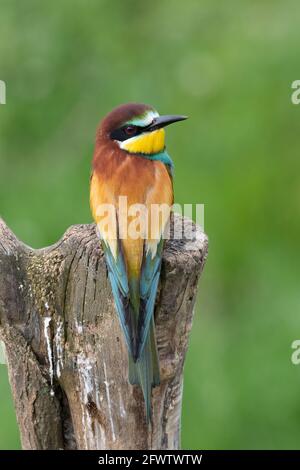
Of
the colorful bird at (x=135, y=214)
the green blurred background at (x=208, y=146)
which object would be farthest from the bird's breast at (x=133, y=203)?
the green blurred background at (x=208, y=146)

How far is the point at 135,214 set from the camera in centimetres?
361

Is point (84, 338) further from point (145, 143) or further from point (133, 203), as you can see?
point (145, 143)

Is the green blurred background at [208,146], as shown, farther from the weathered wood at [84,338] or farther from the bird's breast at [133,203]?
the bird's breast at [133,203]

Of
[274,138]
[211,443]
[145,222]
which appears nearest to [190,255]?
[145,222]

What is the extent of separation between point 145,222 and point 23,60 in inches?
138

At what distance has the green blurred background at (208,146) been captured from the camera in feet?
18.2

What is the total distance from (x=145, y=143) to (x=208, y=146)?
111 inches

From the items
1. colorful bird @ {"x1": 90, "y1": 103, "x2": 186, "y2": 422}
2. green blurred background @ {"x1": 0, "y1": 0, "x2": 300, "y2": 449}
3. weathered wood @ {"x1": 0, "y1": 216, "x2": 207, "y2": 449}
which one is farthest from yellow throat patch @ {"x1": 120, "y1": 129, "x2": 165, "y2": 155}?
green blurred background @ {"x1": 0, "y1": 0, "x2": 300, "y2": 449}

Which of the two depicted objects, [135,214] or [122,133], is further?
[122,133]

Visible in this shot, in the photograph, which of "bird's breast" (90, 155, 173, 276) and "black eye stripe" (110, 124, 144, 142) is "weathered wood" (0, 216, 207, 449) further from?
"black eye stripe" (110, 124, 144, 142)

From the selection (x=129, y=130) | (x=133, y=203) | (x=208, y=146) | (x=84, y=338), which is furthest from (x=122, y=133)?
(x=208, y=146)

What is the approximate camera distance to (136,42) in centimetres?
734

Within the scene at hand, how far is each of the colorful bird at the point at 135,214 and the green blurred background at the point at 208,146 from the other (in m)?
1.90

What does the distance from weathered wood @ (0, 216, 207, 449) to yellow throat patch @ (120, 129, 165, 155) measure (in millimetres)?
347
